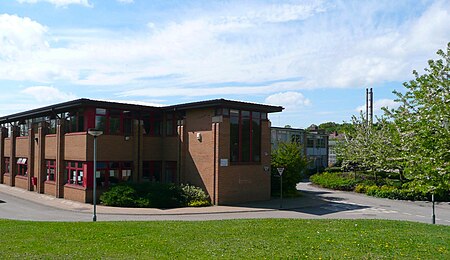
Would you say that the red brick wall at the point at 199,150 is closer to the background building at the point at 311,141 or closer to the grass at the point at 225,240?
the grass at the point at 225,240

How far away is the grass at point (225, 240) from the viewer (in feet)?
33.6

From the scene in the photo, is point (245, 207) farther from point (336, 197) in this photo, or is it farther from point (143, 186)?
point (336, 197)

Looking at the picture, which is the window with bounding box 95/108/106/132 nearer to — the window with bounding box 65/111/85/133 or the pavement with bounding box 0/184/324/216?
the window with bounding box 65/111/85/133

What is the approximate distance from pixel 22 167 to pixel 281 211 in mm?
24832

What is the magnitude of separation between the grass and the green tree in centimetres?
179

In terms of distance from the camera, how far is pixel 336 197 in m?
33.5

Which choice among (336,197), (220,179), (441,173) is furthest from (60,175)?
(441,173)

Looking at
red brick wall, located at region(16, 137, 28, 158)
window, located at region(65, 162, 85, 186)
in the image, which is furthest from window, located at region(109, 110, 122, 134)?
red brick wall, located at region(16, 137, 28, 158)

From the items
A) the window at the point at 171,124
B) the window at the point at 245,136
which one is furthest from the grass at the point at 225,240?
the window at the point at 171,124

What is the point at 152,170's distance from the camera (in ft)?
102

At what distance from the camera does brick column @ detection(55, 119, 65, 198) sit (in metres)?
29.7

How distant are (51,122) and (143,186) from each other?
11.0 meters

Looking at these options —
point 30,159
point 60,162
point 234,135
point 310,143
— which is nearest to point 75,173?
point 60,162

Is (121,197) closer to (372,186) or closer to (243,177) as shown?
(243,177)
